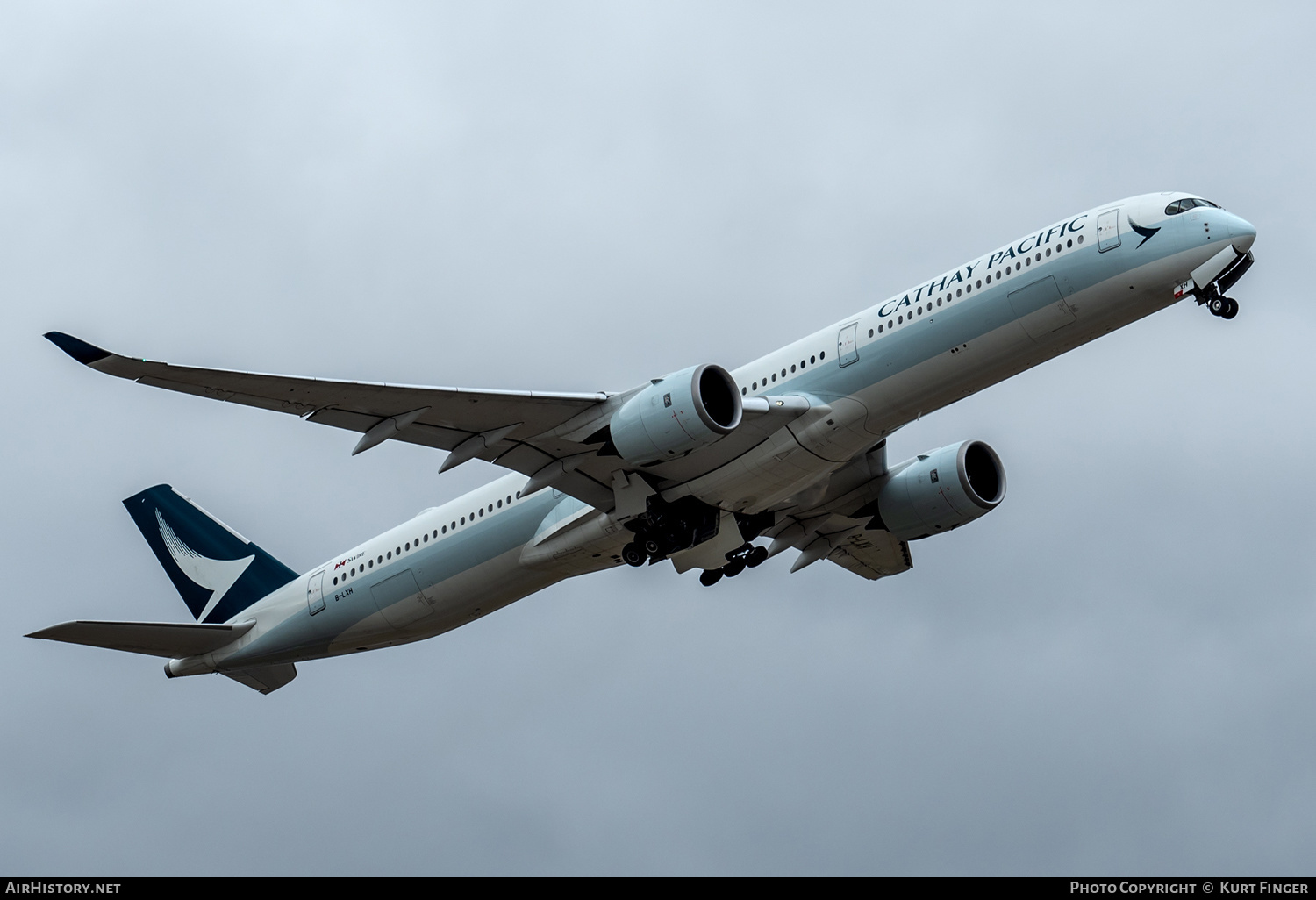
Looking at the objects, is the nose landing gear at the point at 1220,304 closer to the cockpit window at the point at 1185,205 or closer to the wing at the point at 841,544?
the cockpit window at the point at 1185,205

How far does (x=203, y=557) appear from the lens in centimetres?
4184

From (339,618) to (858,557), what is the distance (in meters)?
13.9

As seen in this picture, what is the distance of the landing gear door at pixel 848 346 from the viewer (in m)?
31.6

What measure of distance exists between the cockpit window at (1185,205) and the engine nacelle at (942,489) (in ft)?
30.4

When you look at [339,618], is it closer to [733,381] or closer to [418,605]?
[418,605]

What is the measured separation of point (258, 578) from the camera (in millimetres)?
40750

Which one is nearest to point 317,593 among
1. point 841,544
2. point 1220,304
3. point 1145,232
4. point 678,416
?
point 678,416

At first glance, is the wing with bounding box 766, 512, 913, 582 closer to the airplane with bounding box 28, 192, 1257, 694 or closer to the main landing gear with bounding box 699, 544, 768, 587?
the airplane with bounding box 28, 192, 1257, 694

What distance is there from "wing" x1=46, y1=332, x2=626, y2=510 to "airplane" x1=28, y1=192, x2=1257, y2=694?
4 cm

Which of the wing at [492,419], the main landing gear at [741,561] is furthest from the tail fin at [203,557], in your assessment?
the main landing gear at [741,561]

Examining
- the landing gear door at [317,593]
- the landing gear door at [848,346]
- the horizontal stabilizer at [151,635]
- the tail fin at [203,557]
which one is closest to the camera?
the landing gear door at [848,346]

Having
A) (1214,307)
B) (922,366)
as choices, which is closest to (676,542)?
(922,366)

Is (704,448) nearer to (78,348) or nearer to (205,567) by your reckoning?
(78,348)

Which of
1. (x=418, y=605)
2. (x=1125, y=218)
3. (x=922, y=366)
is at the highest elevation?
(x=1125, y=218)
